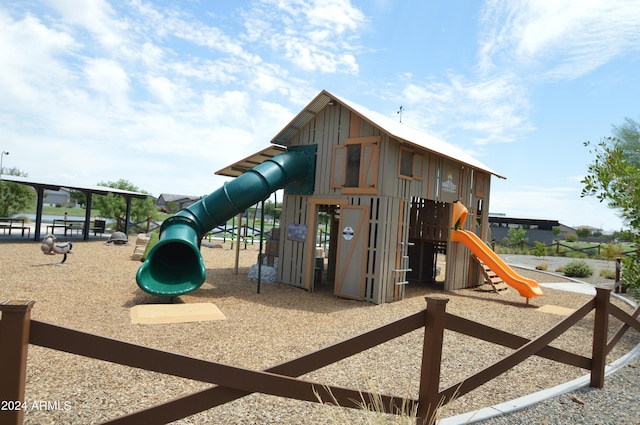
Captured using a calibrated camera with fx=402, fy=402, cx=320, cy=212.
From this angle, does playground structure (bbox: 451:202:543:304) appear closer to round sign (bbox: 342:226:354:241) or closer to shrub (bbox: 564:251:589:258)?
round sign (bbox: 342:226:354:241)

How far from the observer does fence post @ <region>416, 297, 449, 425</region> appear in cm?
281

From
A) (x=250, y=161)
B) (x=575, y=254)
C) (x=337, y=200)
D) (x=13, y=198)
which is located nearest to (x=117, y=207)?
(x=13, y=198)

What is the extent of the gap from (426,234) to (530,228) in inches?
1477

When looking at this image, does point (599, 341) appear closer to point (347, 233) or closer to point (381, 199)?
point (381, 199)

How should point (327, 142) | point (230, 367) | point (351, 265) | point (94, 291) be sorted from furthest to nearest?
point (327, 142) < point (351, 265) < point (94, 291) < point (230, 367)

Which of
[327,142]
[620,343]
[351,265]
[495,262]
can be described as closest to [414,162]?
[327,142]

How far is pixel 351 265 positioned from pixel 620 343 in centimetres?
532

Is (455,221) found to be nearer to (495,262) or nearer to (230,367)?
(495,262)

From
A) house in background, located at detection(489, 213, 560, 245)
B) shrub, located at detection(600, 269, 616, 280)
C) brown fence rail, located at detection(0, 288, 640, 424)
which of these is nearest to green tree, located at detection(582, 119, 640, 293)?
brown fence rail, located at detection(0, 288, 640, 424)

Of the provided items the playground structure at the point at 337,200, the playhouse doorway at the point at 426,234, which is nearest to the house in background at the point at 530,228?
the playhouse doorway at the point at 426,234

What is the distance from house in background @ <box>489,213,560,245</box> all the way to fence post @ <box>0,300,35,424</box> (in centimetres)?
4308

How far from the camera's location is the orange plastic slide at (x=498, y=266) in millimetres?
10617

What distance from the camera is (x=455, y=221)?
11984mm

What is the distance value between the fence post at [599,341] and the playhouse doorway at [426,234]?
7550 mm
